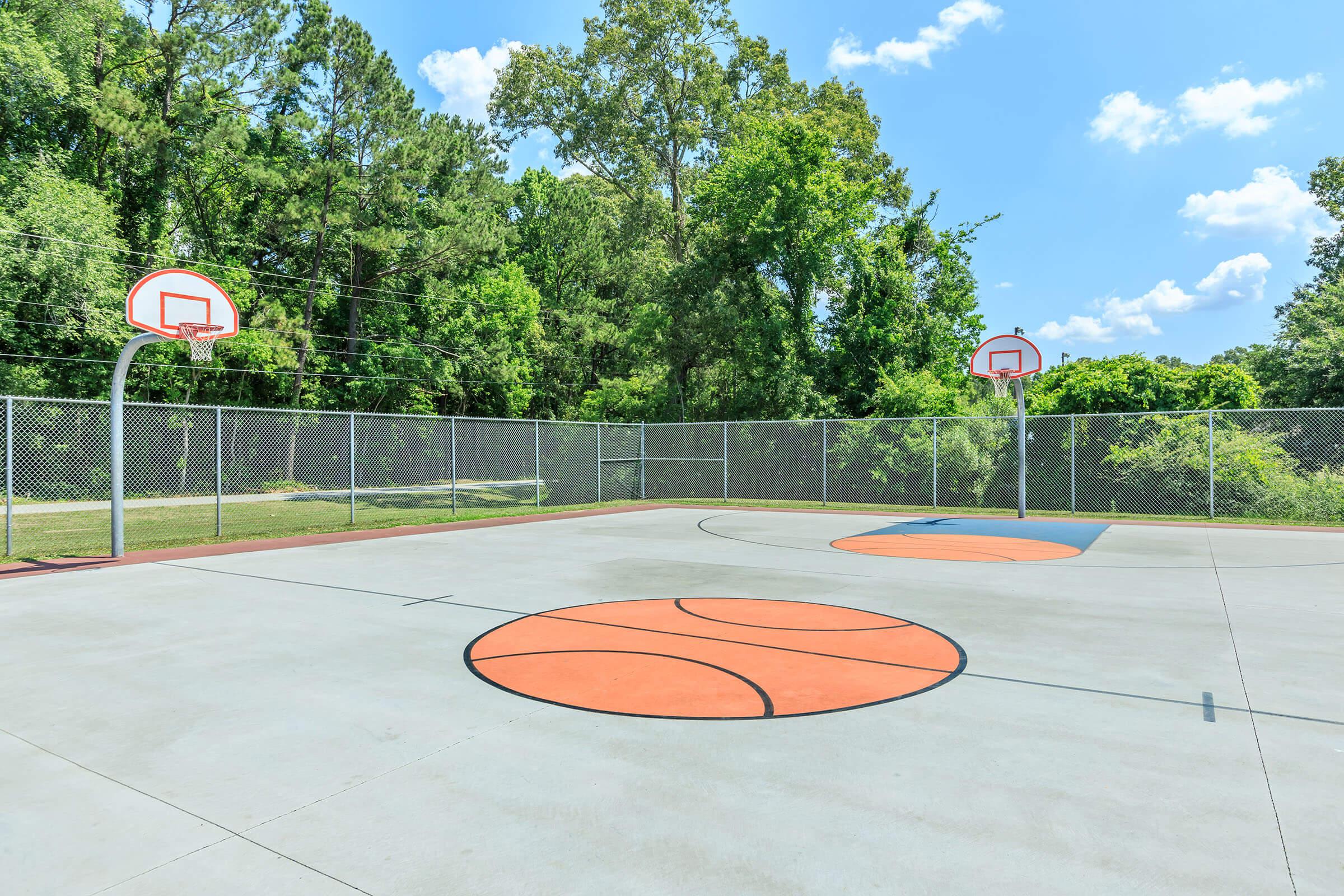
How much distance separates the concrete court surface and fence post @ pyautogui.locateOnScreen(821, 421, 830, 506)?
36.8 feet

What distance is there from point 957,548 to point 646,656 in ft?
22.0

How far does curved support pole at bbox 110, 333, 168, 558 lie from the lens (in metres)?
8.81

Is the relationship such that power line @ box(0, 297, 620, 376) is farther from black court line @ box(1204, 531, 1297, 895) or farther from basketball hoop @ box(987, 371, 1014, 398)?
black court line @ box(1204, 531, 1297, 895)

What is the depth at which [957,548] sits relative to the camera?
10.0 metres

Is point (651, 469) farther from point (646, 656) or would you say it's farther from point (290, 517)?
point (646, 656)

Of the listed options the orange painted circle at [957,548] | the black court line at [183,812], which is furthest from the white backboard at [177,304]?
the orange painted circle at [957,548]

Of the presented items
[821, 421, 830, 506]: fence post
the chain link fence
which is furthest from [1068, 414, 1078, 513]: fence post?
[821, 421, 830, 506]: fence post

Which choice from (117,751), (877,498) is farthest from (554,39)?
(117,751)

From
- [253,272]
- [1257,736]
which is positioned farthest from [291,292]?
[1257,736]

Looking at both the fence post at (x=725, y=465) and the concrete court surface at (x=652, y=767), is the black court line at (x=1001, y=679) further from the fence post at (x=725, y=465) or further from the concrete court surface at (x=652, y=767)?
the fence post at (x=725, y=465)

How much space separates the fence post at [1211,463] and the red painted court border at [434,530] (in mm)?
624

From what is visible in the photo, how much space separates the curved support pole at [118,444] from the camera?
8812 millimetres

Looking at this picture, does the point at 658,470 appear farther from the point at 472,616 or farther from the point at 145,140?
the point at 145,140

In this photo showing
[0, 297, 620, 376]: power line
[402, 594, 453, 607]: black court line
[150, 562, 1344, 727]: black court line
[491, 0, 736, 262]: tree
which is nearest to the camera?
[150, 562, 1344, 727]: black court line
